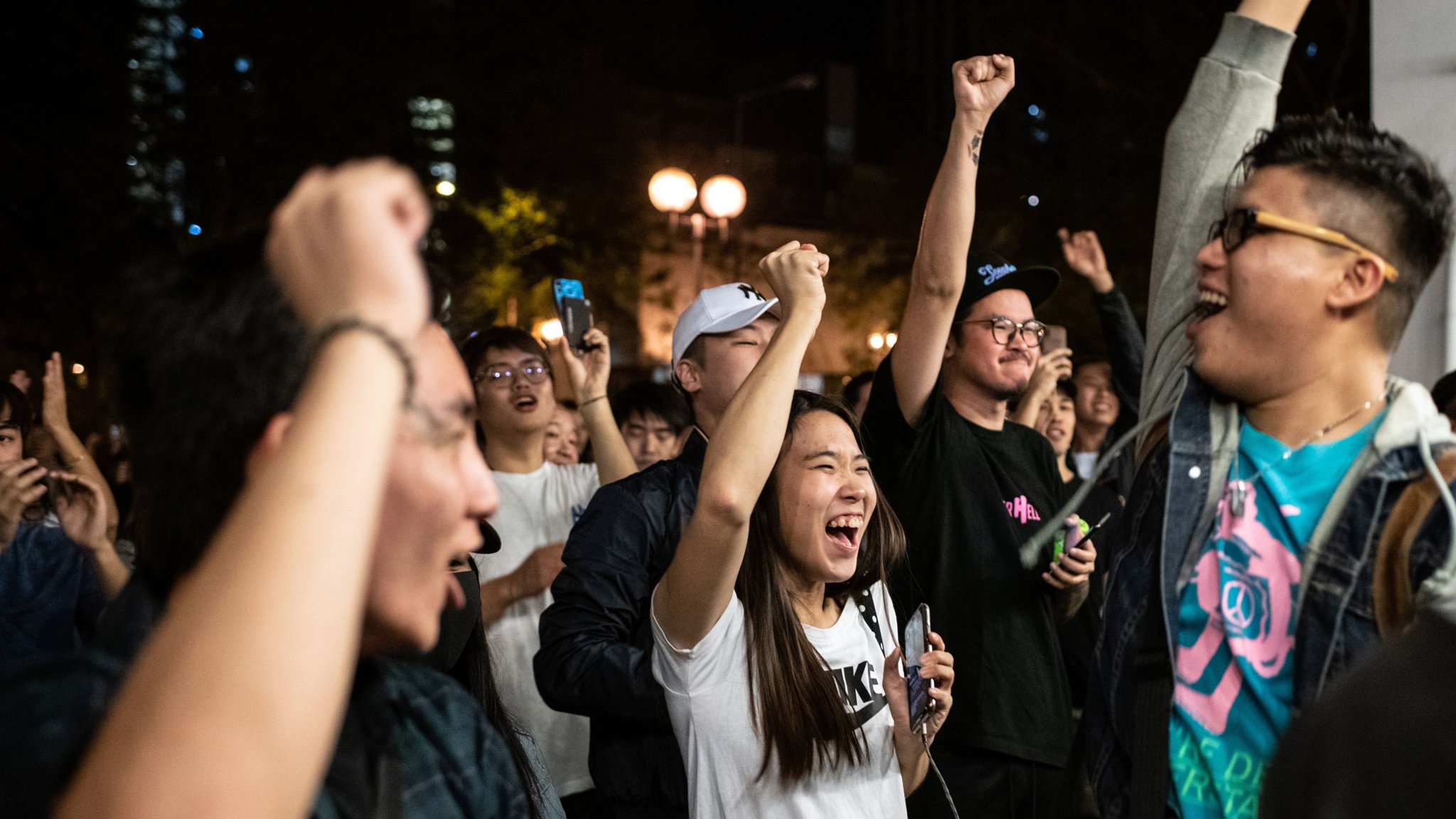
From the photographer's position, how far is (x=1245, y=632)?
75.9 inches

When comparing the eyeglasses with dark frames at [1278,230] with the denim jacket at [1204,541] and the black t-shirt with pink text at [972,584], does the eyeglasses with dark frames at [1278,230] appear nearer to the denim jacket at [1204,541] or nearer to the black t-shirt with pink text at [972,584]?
the denim jacket at [1204,541]

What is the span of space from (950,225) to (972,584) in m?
1.15

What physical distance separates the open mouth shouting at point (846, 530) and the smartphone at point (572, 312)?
2113mm

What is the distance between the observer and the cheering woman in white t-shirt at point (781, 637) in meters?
2.39

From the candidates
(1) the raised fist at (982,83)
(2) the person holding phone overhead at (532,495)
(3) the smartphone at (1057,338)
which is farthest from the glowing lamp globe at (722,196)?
(1) the raised fist at (982,83)

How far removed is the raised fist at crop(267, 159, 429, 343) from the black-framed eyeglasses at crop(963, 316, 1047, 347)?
127 inches

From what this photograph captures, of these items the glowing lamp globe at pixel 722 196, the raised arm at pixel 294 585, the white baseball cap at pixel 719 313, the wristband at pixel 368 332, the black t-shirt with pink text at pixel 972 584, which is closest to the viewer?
the raised arm at pixel 294 585

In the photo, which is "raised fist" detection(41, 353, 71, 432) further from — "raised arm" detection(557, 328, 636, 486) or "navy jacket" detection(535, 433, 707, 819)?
"navy jacket" detection(535, 433, 707, 819)

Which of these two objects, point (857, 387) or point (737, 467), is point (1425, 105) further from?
point (857, 387)

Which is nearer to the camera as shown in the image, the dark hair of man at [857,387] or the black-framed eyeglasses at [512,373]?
the black-framed eyeglasses at [512,373]

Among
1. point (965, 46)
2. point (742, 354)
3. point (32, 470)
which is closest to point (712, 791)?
point (742, 354)

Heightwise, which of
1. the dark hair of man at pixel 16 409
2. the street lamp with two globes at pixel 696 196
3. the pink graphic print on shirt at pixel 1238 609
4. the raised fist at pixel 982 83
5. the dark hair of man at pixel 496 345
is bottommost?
the dark hair of man at pixel 16 409

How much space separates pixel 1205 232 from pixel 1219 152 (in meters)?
0.16

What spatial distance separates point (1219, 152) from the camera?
7.37ft
